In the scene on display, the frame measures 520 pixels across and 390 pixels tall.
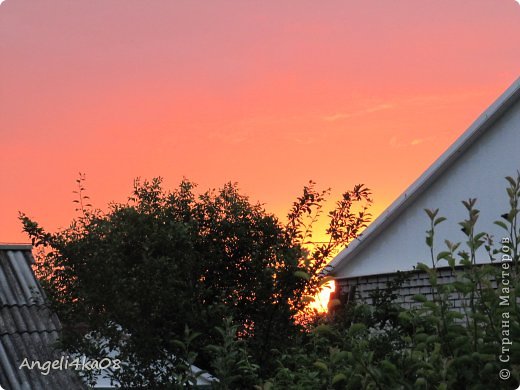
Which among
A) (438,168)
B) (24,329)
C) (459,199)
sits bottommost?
(459,199)

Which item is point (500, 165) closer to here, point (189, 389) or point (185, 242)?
point (185, 242)

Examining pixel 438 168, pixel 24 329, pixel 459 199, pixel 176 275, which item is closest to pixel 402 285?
pixel 459 199

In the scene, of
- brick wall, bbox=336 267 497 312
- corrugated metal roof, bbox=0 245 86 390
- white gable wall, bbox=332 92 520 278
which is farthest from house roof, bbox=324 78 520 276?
corrugated metal roof, bbox=0 245 86 390

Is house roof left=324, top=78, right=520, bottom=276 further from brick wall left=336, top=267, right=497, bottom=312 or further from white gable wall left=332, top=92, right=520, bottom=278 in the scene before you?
brick wall left=336, top=267, right=497, bottom=312

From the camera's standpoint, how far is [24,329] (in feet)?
30.5

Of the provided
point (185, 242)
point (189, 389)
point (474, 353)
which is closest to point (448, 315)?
point (474, 353)

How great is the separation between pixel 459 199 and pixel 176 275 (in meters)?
5.64

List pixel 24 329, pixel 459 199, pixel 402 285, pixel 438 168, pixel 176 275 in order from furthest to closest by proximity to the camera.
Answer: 1. pixel 402 285
2. pixel 438 168
3. pixel 459 199
4. pixel 176 275
5. pixel 24 329

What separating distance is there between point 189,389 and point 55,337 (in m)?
1.70

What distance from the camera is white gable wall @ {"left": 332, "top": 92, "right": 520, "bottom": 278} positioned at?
1468 centimetres

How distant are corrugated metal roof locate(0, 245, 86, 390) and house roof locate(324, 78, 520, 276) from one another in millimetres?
5549

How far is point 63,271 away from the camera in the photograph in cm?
1339

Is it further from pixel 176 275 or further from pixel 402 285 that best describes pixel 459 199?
pixel 176 275

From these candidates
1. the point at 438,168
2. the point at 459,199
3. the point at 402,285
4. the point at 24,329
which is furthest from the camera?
the point at 402,285
